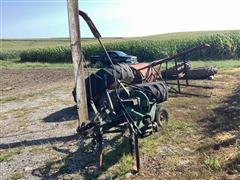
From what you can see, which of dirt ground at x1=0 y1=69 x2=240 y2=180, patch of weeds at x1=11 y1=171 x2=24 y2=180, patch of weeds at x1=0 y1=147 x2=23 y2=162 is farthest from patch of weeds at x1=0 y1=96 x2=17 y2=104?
patch of weeds at x1=11 y1=171 x2=24 y2=180

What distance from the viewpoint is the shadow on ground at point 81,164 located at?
23.6ft

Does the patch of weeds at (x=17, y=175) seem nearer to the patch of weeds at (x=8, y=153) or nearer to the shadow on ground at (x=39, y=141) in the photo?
the patch of weeds at (x=8, y=153)

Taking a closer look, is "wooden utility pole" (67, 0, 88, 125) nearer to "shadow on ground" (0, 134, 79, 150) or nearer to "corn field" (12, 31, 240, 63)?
"shadow on ground" (0, 134, 79, 150)

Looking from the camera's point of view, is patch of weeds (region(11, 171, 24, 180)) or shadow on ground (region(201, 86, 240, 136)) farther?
shadow on ground (region(201, 86, 240, 136))

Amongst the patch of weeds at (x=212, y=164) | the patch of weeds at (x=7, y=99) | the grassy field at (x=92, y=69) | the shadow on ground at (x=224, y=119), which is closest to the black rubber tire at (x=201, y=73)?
the grassy field at (x=92, y=69)

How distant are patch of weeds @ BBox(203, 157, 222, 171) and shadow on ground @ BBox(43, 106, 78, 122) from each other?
215 inches

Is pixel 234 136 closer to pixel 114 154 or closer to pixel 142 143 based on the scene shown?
pixel 142 143

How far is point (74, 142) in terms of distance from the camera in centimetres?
911

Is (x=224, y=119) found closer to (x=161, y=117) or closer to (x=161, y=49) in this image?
(x=161, y=117)

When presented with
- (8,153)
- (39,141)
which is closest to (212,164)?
(39,141)

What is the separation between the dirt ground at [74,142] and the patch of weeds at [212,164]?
0.13 metres

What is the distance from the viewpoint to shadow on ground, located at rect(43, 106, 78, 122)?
11.6 m

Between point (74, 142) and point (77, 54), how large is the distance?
90.3 inches

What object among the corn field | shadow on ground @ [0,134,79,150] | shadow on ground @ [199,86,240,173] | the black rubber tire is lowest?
shadow on ground @ [0,134,79,150]
